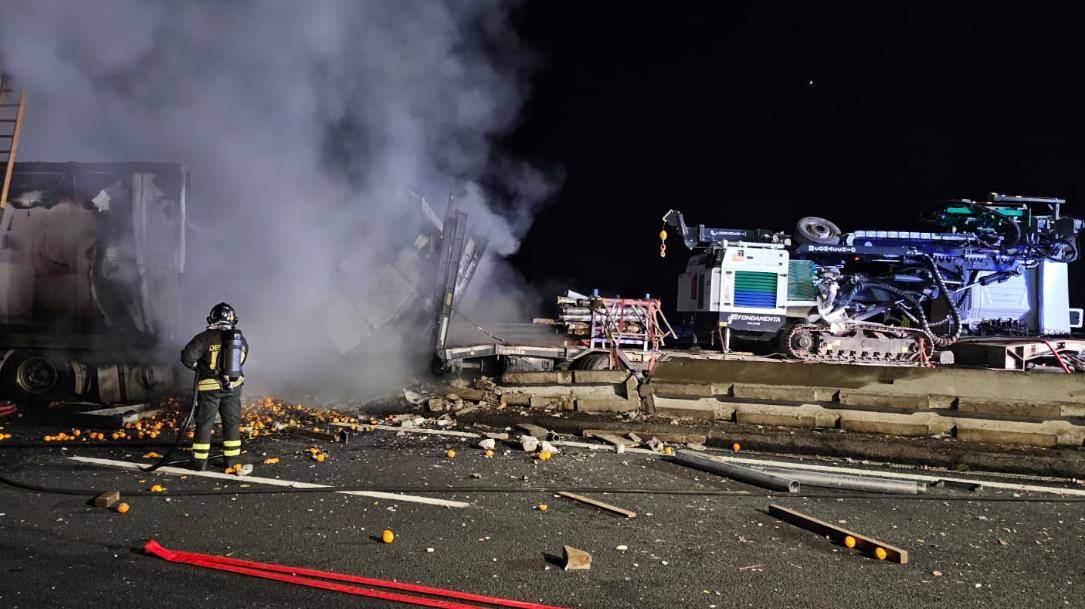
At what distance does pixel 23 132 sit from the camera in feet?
31.6

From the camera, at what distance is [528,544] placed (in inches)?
162

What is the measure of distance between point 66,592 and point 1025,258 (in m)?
15.8

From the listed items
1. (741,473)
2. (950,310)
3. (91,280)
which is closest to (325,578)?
(741,473)

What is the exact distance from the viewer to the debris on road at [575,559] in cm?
369

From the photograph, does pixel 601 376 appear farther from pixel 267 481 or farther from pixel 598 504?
pixel 267 481

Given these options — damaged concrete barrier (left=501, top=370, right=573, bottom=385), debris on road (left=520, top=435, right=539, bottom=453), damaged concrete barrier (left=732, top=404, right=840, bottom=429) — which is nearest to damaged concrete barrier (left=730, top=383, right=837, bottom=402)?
damaged concrete barrier (left=732, top=404, right=840, bottom=429)

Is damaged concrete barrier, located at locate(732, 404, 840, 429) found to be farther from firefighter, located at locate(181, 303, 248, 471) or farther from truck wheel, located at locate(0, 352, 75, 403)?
truck wheel, located at locate(0, 352, 75, 403)

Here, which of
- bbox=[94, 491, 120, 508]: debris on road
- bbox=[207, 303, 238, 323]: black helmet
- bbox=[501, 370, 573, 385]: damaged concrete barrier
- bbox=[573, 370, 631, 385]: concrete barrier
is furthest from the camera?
bbox=[501, 370, 573, 385]: damaged concrete barrier

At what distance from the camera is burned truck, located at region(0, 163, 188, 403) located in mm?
9195

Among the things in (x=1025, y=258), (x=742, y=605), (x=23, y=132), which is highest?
(x=23, y=132)

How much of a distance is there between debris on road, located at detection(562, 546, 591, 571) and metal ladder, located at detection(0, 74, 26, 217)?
28.4ft

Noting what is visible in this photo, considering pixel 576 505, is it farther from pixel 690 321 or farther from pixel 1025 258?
pixel 1025 258

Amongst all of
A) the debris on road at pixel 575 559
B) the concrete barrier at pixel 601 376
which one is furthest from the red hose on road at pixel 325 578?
the concrete barrier at pixel 601 376

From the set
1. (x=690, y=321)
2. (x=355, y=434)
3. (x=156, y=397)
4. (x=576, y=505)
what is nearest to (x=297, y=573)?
(x=576, y=505)
